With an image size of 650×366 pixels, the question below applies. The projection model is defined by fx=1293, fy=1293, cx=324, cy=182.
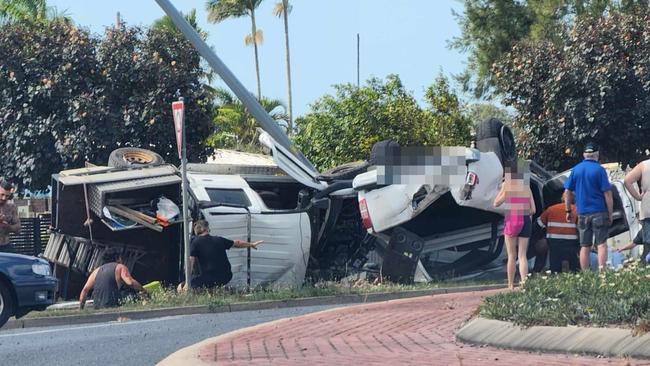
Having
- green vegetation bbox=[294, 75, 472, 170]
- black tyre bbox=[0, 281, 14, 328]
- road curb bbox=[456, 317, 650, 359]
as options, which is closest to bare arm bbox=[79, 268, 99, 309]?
black tyre bbox=[0, 281, 14, 328]

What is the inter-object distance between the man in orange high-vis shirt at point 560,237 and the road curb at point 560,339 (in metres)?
8.95

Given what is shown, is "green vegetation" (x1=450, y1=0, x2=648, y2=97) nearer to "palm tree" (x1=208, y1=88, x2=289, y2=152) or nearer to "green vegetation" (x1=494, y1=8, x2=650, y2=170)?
"green vegetation" (x1=494, y1=8, x2=650, y2=170)

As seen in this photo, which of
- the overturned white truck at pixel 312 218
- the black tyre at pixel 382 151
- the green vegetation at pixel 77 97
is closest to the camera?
the overturned white truck at pixel 312 218

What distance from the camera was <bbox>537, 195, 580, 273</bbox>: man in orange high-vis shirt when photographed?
59.3 feet

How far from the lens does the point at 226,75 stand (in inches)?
949

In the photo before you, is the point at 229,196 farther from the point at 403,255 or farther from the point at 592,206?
the point at 592,206

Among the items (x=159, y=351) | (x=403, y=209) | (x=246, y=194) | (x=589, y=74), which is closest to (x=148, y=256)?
(x=246, y=194)

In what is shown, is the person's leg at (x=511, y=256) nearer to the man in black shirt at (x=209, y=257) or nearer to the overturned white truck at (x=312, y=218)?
the overturned white truck at (x=312, y=218)

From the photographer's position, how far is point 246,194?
19.6m

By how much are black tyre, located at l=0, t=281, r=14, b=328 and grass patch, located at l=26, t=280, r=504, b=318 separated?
60.7 inches

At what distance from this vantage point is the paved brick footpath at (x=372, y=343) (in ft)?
27.8

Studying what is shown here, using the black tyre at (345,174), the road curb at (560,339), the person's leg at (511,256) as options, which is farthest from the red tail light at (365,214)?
the road curb at (560,339)

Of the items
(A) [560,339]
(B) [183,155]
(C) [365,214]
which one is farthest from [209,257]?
(A) [560,339]

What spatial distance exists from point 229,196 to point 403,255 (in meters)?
2.75
